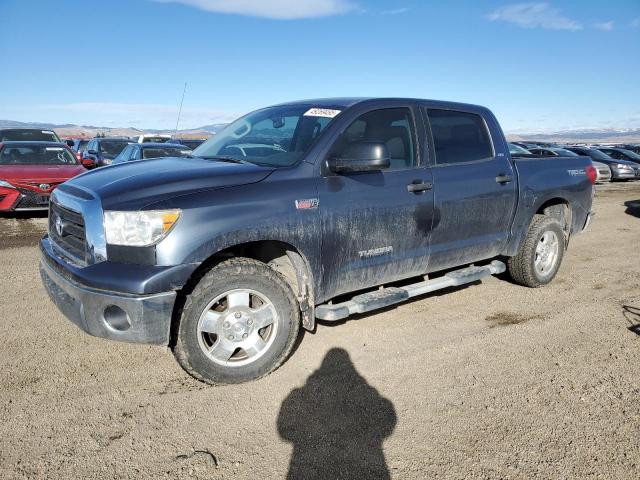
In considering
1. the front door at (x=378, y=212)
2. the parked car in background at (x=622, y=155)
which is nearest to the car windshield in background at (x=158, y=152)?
the front door at (x=378, y=212)

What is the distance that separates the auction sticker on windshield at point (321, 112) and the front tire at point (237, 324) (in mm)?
1297

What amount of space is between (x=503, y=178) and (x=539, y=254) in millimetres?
1204

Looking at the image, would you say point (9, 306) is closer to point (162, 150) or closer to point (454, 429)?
point (454, 429)

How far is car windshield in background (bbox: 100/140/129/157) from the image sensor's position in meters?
15.3

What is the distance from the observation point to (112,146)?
15656mm

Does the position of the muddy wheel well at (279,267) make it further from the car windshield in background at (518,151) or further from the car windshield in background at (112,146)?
the car windshield in background at (112,146)

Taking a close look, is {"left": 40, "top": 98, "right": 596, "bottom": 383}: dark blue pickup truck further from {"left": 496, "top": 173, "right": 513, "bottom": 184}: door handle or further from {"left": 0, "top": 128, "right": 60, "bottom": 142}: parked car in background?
{"left": 0, "top": 128, "right": 60, "bottom": 142}: parked car in background

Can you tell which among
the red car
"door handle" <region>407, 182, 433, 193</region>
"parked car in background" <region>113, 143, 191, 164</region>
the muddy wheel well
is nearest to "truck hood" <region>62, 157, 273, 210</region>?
the muddy wheel well

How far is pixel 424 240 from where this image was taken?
13.2 ft

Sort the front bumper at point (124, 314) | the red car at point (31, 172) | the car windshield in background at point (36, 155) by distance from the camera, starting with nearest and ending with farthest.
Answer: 1. the front bumper at point (124, 314)
2. the red car at point (31, 172)
3. the car windshield in background at point (36, 155)

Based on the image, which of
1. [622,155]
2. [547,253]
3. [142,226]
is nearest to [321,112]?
[142,226]

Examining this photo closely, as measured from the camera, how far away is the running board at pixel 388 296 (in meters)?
3.49

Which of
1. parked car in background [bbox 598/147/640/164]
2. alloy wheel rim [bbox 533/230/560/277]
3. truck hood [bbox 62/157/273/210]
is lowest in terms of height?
alloy wheel rim [bbox 533/230/560/277]

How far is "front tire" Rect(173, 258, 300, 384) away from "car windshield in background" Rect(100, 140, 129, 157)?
13.6 metres
